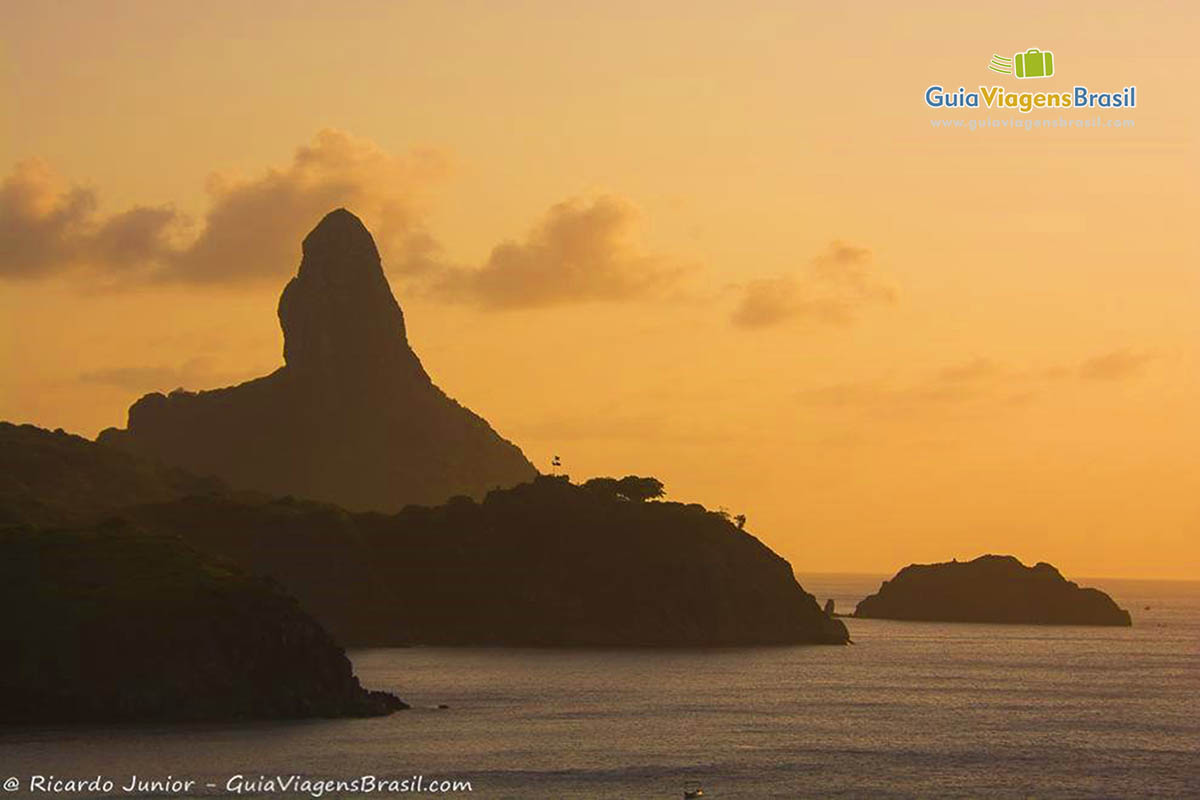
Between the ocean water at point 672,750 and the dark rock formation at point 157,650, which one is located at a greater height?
the dark rock formation at point 157,650

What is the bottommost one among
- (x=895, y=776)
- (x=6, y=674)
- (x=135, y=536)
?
(x=895, y=776)

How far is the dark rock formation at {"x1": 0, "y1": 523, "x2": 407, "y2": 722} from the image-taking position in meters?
151

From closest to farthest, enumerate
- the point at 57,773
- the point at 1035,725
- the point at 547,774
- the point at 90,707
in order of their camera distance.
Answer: the point at 57,773, the point at 547,774, the point at 90,707, the point at 1035,725

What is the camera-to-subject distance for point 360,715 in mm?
160375

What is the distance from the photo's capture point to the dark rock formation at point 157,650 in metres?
151

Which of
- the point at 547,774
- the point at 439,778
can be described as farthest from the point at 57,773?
the point at 547,774

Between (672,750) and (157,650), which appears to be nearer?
(672,750)

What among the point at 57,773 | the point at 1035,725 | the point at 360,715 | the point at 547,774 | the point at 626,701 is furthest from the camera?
the point at 626,701

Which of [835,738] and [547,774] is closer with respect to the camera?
[547,774]

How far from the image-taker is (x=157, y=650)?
156125 mm

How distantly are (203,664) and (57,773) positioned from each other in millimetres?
35862

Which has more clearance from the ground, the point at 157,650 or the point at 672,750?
the point at 157,650

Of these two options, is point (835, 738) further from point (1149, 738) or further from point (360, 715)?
point (360, 715)

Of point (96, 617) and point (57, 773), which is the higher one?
point (96, 617)
